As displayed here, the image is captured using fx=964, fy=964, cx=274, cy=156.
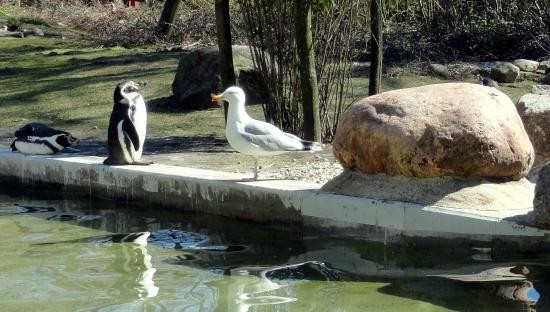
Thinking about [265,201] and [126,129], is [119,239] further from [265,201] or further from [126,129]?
[126,129]

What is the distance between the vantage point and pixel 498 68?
1593cm

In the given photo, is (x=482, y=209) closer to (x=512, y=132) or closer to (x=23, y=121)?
(x=512, y=132)

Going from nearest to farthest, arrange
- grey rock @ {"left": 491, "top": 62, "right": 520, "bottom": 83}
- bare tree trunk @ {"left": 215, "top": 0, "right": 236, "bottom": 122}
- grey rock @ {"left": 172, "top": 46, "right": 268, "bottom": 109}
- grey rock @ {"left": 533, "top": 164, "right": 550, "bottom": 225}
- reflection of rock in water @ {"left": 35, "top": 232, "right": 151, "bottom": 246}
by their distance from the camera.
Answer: grey rock @ {"left": 533, "top": 164, "right": 550, "bottom": 225} → reflection of rock in water @ {"left": 35, "top": 232, "right": 151, "bottom": 246} → bare tree trunk @ {"left": 215, "top": 0, "right": 236, "bottom": 122} → grey rock @ {"left": 172, "top": 46, "right": 268, "bottom": 109} → grey rock @ {"left": 491, "top": 62, "right": 520, "bottom": 83}

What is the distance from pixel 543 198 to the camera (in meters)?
6.75

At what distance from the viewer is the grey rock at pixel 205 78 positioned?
14.3 m

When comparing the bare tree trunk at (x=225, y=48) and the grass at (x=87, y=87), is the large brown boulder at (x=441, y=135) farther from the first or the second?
the grass at (x=87, y=87)

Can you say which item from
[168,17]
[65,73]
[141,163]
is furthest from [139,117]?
[168,17]

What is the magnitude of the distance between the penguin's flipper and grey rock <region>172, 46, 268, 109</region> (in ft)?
13.8

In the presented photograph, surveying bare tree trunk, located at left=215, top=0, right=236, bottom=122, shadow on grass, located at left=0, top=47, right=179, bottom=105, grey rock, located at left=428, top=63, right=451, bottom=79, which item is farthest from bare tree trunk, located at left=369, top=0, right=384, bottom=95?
shadow on grass, located at left=0, top=47, right=179, bottom=105

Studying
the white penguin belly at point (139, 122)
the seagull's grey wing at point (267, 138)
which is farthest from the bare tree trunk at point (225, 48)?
the seagull's grey wing at point (267, 138)

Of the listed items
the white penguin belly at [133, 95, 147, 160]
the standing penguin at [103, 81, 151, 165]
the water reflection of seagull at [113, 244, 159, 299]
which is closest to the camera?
the water reflection of seagull at [113, 244, 159, 299]

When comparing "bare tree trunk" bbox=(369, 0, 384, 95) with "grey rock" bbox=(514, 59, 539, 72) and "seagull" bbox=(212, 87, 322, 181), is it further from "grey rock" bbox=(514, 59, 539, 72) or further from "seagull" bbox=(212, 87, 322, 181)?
"grey rock" bbox=(514, 59, 539, 72)

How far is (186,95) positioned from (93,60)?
16.7 feet

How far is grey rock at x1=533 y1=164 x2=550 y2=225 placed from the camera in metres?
6.75
